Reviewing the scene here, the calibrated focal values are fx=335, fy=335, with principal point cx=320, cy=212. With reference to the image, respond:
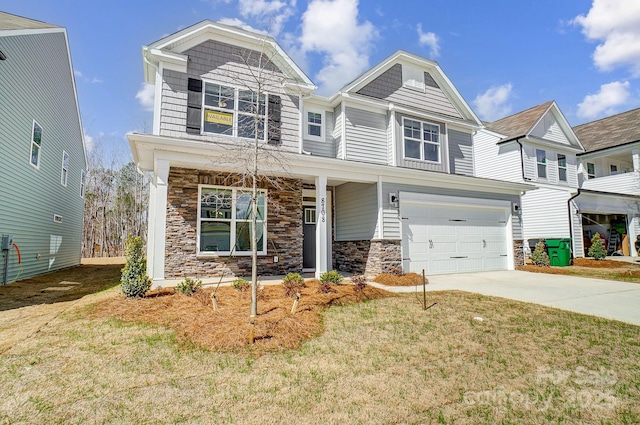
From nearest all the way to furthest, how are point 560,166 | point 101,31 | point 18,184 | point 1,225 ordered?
point 1,225 < point 18,184 < point 101,31 < point 560,166

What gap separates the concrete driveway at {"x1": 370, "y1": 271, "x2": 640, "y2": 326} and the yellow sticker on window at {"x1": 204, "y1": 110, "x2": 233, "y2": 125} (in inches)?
254

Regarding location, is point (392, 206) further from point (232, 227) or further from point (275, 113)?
point (232, 227)

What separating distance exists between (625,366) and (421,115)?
32.4 ft

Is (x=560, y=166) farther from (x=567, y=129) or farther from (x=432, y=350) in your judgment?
(x=432, y=350)

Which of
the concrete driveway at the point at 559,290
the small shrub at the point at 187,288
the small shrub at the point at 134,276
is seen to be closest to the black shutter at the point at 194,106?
the small shrub at the point at 134,276

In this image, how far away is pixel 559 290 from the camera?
7.75 meters

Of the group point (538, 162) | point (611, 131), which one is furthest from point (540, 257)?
point (611, 131)

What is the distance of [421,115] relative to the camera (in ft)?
39.4

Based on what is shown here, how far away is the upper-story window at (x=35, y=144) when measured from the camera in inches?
392

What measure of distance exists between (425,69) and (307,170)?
7472 millimetres

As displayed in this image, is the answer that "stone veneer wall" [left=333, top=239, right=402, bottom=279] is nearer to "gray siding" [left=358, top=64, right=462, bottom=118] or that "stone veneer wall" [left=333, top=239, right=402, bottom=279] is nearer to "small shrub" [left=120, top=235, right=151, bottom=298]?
"gray siding" [left=358, top=64, right=462, bottom=118]

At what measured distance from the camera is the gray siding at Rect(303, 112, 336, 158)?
11305mm

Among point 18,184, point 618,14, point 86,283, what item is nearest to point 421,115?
point 618,14

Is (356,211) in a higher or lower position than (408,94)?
lower
